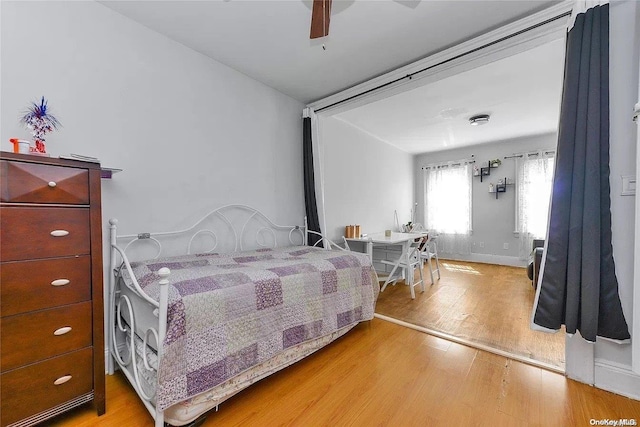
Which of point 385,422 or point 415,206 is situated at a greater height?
point 415,206

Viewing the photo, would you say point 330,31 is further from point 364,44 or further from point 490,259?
point 490,259

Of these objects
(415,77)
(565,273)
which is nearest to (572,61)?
(415,77)

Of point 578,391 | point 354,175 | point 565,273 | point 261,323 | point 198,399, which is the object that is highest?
point 354,175

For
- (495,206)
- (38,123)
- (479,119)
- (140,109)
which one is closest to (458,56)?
(479,119)

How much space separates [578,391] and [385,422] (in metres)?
1.17

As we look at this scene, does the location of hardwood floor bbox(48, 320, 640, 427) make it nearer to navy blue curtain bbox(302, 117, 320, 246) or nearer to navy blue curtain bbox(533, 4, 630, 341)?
navy blue curtain bbox(533, 4, 630, 341)

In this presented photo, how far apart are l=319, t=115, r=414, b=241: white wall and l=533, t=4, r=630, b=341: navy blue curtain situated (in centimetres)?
219

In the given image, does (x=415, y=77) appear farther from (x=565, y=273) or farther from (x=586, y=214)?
(x=565, y=273)

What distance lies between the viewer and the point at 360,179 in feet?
13.9

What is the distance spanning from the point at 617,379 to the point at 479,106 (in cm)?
298

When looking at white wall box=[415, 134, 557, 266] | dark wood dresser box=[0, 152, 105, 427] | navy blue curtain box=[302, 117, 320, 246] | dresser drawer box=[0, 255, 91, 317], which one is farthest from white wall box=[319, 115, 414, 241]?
dresser drawer box=[0, 255, 91, 317]

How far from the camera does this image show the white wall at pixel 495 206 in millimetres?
4805

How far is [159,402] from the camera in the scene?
3.47 feet

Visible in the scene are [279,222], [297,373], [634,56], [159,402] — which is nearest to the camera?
[159,402]
